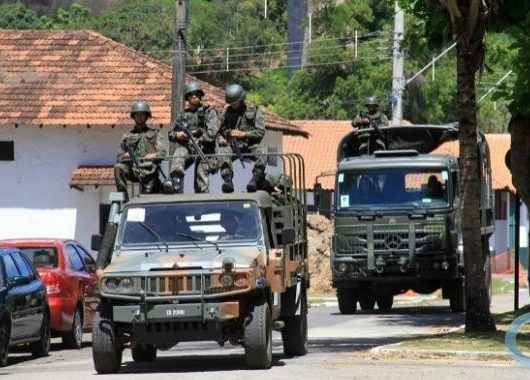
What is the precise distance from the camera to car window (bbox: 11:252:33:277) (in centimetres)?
1956

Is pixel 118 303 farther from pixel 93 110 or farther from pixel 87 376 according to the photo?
pixel 93 110

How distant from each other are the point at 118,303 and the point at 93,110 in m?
21.9

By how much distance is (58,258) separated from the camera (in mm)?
21922

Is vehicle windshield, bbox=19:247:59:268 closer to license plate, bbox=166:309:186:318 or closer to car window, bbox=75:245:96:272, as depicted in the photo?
car window, bbox=75:245:96:272

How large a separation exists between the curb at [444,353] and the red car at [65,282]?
18.8 ft

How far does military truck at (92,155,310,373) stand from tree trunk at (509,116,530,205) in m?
6.56

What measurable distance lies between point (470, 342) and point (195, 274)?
420cm

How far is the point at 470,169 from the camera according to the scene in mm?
19141

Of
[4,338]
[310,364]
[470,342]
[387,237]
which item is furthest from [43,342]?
→ [387,237]

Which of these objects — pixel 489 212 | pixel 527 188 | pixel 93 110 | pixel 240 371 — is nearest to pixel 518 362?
pixel 240 371

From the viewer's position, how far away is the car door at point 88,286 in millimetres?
22297

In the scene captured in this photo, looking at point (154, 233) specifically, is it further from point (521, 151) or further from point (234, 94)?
point (521, 151)

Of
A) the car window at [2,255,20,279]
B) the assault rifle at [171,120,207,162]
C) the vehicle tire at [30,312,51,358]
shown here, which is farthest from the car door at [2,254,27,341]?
the assault rifle at [171,120,207,162]

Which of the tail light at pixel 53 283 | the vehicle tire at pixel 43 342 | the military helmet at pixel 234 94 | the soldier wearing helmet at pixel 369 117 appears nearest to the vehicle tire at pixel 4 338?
the vehicle tire at pixel 43 342
